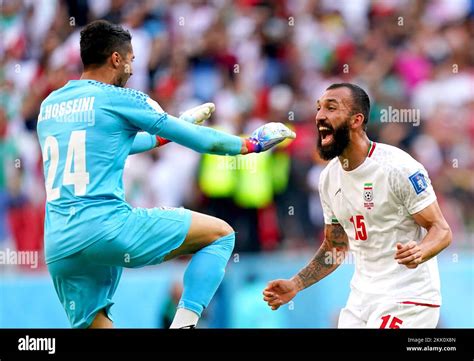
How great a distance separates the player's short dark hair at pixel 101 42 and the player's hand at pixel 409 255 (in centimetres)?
193

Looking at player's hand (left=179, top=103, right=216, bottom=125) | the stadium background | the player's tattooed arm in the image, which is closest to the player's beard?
the player's tattooed arm

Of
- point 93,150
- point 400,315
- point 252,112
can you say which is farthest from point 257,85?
point 93,150

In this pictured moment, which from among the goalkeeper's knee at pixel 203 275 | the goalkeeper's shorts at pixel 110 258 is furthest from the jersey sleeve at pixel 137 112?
the goalkeeper's knee at pixel 203 275

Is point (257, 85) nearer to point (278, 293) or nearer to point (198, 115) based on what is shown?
point (198, 115)

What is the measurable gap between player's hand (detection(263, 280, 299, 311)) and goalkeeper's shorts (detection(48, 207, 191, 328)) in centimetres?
75

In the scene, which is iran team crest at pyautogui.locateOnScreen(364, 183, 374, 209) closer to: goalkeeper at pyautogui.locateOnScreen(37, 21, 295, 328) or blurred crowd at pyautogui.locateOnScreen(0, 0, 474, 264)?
goalkeeper at pyautogui.locateOnScreen(37, 21, 295, 328)

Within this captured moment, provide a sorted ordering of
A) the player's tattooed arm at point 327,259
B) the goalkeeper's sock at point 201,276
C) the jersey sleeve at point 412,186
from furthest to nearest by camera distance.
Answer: the player's tattooed arm at point 327,259, the jersey sleeve at point 412,186, the goalkeeper's sock at point 201,276

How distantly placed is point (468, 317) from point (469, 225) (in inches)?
40.3

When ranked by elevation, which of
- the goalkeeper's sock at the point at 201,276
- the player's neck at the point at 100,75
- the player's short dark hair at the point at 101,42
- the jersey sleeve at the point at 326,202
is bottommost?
the goalkeeper's sock at the point at 201,276

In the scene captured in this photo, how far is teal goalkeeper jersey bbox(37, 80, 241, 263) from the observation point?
6340 millimetres

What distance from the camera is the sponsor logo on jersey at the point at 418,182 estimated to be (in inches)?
267

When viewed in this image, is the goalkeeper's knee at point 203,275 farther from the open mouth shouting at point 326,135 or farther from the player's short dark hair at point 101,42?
the player's short dark hair at point 101,42

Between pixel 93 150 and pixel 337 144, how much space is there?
1.56 metres

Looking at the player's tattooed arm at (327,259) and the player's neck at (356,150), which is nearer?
the player's neck at (356,150)
